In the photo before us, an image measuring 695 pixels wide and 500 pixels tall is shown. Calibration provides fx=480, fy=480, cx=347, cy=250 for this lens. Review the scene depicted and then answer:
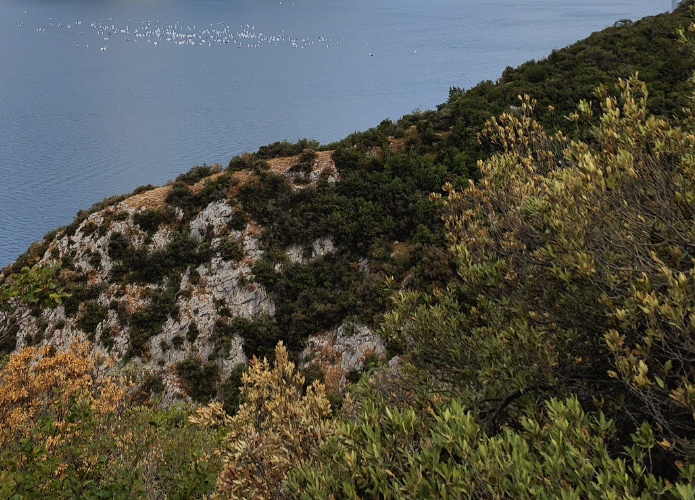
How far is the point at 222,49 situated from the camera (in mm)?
157000

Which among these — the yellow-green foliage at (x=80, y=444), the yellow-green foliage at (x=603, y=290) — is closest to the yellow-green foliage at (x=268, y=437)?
the yellow-green foliage at (x=80, y=444)

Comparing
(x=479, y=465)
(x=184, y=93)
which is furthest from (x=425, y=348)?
(x=184, y=93)

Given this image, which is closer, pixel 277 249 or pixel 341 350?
pixel 341 350

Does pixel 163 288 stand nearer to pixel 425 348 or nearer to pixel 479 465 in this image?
pixel 425 348

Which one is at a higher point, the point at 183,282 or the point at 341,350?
the point at 183,282

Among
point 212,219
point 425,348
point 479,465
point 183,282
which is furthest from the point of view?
point 212,219

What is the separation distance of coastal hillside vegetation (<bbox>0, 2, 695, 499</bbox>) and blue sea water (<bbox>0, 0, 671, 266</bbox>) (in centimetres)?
3250

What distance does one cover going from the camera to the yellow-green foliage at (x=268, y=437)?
20.6ft

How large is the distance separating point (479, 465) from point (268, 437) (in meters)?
3.13

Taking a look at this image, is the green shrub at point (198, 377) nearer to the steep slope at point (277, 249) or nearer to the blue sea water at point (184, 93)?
the steep slope at point (277, 249)

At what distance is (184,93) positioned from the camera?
9981cm

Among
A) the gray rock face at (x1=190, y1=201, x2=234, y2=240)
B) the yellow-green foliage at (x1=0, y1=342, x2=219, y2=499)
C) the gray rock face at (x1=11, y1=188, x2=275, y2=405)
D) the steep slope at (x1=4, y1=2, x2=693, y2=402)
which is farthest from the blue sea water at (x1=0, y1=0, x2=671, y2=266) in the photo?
the yellow-green foliage at (x1=0, y1=342, x2=219, y2=499)

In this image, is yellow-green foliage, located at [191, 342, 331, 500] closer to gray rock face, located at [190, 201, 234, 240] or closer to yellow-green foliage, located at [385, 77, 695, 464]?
yellow-green foliage, located at [385, 77, 695, 464]

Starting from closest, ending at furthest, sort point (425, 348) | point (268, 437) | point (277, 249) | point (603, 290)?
point (603, 290)
point (268, 437)
point (425, 348)
point (277, 249)
